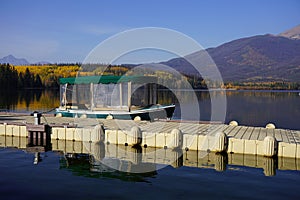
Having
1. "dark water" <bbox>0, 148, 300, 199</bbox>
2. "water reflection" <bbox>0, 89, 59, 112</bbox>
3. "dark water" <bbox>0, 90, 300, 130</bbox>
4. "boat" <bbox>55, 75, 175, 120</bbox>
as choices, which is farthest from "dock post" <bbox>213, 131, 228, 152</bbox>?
"water reflection" <bbox>0, 89, 59, 112</bbox>

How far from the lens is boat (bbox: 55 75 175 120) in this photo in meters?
24.1

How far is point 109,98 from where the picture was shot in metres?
24.8

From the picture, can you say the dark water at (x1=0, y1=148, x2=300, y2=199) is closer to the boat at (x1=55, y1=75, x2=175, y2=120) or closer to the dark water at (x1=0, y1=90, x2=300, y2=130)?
the boat at (x1=55, y1=75, x2=175, y2=120)

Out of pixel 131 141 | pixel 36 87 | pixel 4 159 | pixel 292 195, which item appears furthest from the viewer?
pixel 36 87

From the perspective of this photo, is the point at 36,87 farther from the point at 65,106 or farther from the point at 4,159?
the point at 4,159

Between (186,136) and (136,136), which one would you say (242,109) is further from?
(136,136)

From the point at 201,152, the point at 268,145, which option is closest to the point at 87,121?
the point at 201,152

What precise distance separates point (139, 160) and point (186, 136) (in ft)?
9.06

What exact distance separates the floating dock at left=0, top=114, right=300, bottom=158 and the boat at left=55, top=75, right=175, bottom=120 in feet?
7.86

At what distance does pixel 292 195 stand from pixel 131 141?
845cm

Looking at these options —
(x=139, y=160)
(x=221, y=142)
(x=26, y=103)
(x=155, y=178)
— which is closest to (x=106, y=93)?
(x=139, y=160)

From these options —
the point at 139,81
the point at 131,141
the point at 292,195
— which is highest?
the point at 139,81

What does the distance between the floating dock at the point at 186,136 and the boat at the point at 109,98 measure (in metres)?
2.39

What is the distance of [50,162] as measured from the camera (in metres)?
15.4
